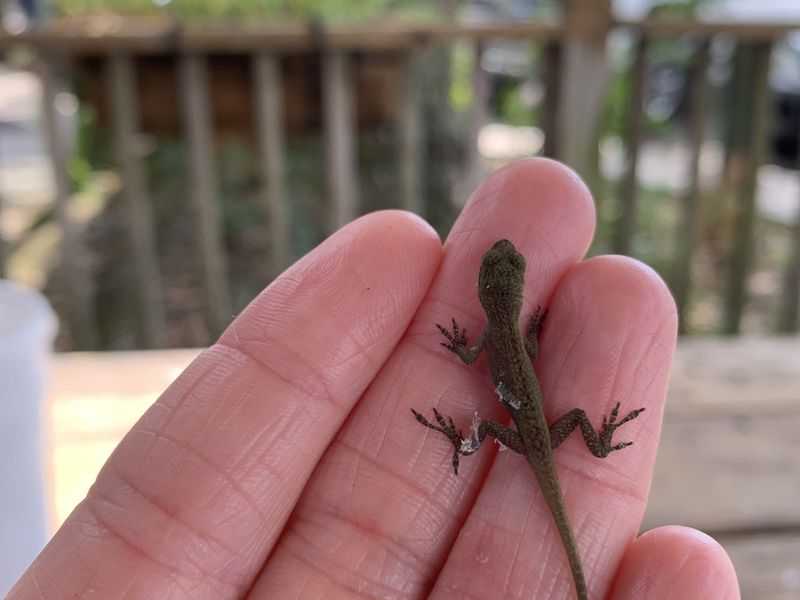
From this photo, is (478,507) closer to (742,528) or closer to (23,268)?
(742,528)

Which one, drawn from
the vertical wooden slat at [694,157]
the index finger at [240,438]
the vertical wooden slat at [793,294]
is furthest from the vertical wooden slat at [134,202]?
the vertical wooden slat at [793,294]

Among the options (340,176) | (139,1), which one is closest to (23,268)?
(139,1)

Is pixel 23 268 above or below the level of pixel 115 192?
below

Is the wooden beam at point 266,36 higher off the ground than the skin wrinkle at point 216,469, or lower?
higher

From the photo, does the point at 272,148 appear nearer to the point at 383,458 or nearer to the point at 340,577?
the point at 383,458

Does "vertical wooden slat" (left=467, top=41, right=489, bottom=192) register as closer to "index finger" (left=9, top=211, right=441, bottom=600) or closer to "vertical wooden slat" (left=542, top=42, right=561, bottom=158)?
"vertical wooden slat" (left=542, top=42, right=561, bottom=158)

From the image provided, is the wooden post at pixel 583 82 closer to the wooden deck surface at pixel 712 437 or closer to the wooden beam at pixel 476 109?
the wooden beam at pixel 476 109

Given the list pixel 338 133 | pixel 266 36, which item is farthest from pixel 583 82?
pixel 266 36
